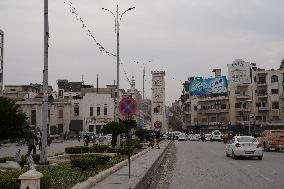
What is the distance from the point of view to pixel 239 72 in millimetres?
102750

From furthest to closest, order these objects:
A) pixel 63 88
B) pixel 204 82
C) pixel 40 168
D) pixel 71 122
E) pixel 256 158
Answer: pixel 63 88
pixel 71 122
pixel 204 82
pixel 256 158
pixel 40 168

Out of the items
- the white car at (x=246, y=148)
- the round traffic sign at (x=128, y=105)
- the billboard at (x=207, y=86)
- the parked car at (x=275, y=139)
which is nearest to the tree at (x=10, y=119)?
the round traffic sign at (x=128, y=105)

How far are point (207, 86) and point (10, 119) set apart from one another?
77682 mm

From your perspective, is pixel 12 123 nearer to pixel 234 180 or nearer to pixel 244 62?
pixel 234 180

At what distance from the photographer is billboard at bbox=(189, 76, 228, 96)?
89.9 m

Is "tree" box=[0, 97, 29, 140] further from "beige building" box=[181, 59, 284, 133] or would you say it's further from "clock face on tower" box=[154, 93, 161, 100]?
"clock face on tower" box=[154, 93, 161, 100]

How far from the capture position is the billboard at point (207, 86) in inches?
3541

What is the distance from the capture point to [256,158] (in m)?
30.4

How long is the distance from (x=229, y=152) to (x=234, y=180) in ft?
49.3

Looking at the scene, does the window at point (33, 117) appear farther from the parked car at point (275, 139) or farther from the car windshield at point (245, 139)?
the car windshield at point (245, 139)

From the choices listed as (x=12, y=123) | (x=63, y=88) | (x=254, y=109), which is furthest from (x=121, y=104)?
(x=63, y=88)

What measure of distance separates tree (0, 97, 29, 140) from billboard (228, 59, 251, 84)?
87748 mm

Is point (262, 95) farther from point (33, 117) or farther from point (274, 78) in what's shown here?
point (33, 117)

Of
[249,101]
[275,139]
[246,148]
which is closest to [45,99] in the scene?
[246,148]
